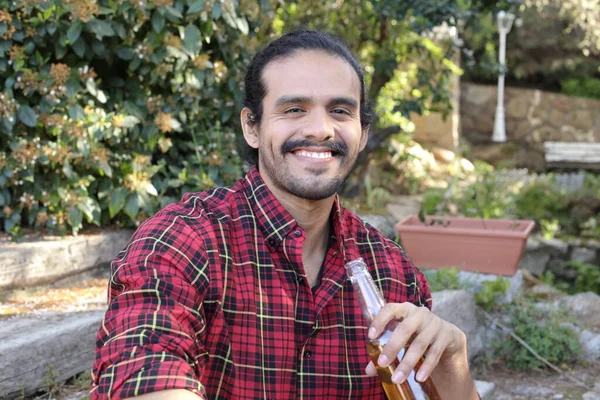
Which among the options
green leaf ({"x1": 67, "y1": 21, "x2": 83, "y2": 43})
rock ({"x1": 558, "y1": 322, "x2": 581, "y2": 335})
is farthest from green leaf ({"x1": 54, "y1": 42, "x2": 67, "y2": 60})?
rock ({"x1": 558, "y1": 322, "x2": 581, "y2": 335})

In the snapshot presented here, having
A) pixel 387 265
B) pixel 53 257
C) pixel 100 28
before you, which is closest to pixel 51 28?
pixel 100 28

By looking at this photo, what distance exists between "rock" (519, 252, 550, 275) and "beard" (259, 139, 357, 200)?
6.40 m

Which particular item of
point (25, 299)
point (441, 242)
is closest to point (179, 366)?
point (25, 299)

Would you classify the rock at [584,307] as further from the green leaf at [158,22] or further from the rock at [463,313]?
the green leaf at [158,22]

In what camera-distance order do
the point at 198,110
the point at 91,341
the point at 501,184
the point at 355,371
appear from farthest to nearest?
the point at 501,184, the point at 198,110, the point at 91,341, the point at 355,371

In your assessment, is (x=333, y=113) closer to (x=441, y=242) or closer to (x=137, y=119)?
(x=137, y=119)

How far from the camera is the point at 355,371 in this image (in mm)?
1586

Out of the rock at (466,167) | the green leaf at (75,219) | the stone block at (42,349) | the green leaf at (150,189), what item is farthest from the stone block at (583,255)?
the stone block at (42,349)

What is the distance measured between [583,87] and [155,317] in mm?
11847

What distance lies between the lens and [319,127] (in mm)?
1630

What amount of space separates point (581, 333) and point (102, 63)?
9.46 feet

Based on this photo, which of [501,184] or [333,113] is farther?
[501,184]

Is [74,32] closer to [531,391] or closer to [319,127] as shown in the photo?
[319,127]

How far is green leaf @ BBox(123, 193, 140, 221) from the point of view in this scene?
3535 millimetres
